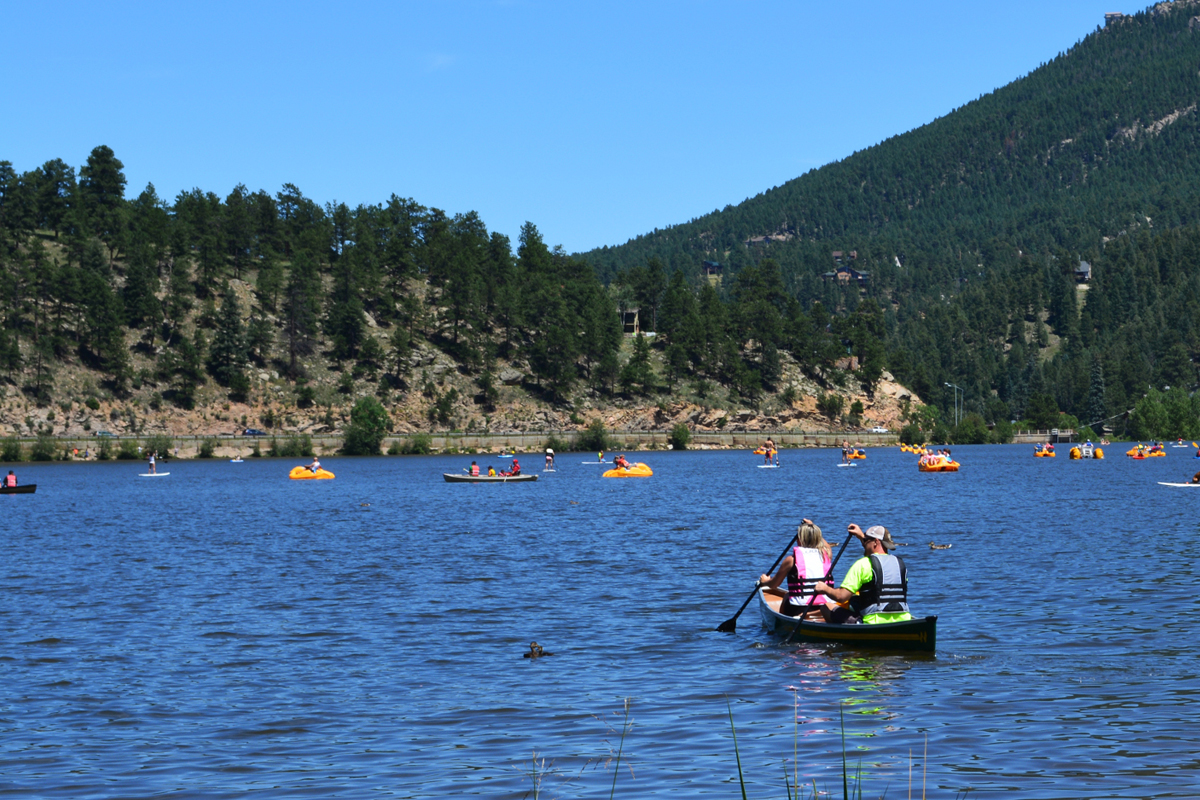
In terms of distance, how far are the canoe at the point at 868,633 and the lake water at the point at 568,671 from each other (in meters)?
0.30

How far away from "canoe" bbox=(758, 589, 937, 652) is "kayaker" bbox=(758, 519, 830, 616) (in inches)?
12.7

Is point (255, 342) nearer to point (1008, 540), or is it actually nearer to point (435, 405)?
point (435, 405)

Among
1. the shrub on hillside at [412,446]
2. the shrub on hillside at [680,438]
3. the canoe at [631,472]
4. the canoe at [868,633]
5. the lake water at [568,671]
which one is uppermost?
the shrub on hillside at [680,438]

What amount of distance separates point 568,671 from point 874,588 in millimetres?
→ 5754

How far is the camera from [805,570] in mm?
23578

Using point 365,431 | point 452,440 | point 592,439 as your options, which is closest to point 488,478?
point 365,431

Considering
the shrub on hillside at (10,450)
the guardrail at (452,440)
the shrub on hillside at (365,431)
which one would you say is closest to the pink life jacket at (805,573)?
the shrub on hillside at (10,450)

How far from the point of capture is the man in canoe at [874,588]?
70.6ft

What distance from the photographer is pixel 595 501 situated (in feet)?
250

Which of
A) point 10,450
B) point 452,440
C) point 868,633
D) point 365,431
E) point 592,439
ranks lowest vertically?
point 868,633

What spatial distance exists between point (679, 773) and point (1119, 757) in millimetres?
5530

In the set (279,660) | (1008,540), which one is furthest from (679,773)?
(1008,540)

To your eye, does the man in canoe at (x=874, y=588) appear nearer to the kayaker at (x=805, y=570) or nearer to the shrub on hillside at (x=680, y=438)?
the kayaker at (x=805, y=570)

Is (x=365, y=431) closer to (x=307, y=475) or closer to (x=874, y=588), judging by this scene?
(x=307, y=475)
